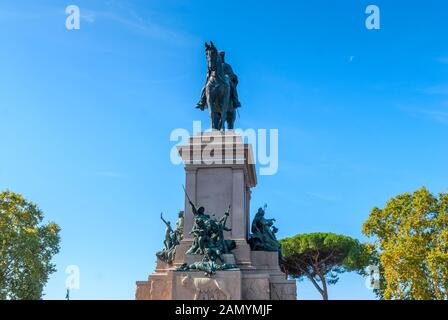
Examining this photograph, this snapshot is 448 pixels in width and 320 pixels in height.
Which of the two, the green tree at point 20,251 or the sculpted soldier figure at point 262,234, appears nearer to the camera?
the sculpted soldier figure at point 262,234

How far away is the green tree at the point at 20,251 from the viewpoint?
101 feet

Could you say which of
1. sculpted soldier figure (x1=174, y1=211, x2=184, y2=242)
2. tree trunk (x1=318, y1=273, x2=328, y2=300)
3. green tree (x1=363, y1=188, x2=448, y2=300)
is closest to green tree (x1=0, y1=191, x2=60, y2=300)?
sculpted soldier figure (x1=174, y1=211, x2=184, y2=242)

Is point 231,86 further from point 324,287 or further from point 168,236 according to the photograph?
point 324,287

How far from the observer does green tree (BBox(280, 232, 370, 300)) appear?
46.8 meters

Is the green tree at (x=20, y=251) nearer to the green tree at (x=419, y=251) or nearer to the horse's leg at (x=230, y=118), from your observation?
the horse's leg at (x=230, y=118)

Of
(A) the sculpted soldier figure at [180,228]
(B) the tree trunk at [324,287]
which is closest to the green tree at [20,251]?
(A) the sculpted soldier figure at [180,228]

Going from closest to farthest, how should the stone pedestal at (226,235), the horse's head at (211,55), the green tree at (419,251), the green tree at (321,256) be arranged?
the stone pedestal at (226,235)
the horse's head at (211,55)
the green tree at (419,251)
the green tree at (321,256)

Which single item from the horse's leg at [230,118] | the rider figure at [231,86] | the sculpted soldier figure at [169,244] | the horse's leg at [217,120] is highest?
the rider figure at [231,86]

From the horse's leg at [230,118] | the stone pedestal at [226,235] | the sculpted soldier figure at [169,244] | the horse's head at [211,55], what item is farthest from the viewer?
the horse's leg at [230,118]

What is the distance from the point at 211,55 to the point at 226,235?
7066 millimetres

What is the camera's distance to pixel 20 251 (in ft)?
102

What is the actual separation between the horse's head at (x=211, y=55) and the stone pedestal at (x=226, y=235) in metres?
2.99
